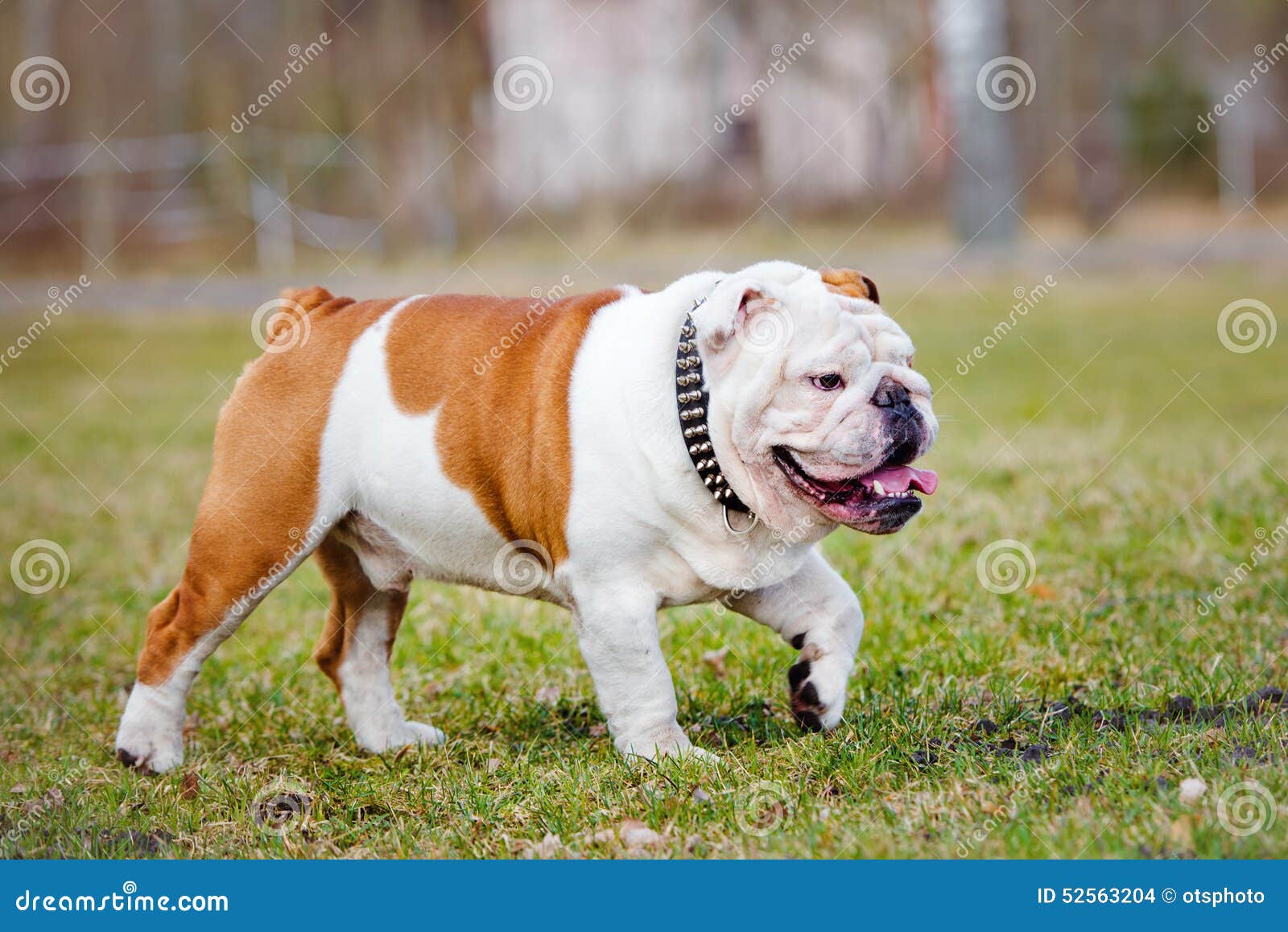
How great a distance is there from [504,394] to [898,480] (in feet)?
3.63

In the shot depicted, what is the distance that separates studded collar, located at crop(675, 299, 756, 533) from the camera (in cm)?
348

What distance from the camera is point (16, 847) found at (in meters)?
3.56

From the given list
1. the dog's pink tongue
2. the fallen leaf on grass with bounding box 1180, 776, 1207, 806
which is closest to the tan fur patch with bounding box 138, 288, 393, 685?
the dog's pink tongue

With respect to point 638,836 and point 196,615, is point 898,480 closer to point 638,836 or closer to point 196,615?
point 638,836

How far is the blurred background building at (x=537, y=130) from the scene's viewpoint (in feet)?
64.1

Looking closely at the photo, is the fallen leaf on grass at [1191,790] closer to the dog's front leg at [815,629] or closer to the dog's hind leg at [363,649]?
the dog's front leg at [815,629]

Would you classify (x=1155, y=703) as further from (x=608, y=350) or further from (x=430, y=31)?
(x=430, y=31)

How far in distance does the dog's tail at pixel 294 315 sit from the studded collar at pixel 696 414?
132 cm

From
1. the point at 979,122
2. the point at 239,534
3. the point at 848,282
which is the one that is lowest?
the point at 239,534

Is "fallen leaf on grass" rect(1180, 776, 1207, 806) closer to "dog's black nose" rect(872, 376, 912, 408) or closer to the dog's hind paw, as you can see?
"dog's black nose" rect(872, 376, 912, 408)

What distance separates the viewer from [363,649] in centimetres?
440

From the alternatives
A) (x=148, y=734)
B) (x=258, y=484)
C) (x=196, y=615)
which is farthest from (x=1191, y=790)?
(x=148, y=734)

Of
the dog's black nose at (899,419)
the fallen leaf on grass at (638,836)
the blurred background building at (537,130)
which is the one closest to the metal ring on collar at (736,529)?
the dog's black nose at (899,419)

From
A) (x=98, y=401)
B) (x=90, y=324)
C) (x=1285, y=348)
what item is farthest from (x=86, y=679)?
(x=90, y=324)
